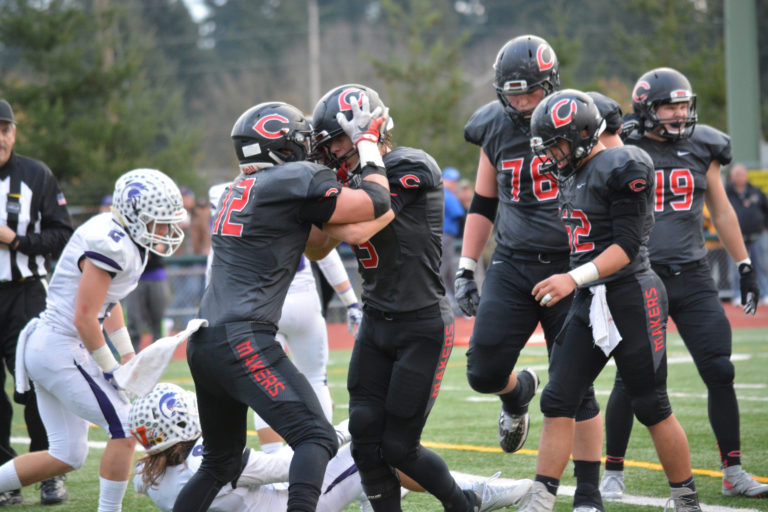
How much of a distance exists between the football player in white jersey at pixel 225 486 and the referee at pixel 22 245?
1.21m

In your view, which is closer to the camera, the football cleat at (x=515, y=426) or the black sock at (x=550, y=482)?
the black sock at (x=550, y=482)

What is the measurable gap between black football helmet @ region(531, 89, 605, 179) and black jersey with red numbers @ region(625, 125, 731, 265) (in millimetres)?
1101

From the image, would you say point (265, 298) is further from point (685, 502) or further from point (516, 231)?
point (685, 502)

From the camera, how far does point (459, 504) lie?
166 inches

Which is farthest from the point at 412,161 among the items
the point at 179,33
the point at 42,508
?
the point at 179,33

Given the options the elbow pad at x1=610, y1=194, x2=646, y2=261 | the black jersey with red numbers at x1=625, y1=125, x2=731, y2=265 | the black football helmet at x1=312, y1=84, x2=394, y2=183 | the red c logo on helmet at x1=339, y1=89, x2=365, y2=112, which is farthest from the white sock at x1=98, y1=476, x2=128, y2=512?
the black jersey with red numbers at x1=625, y1=125, x2=731, y2=265

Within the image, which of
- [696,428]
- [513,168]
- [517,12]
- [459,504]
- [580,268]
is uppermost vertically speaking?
[517,12]

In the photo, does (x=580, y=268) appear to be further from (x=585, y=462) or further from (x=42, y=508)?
(x=42, y=508)

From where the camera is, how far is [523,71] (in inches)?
190

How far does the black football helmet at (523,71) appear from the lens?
4.82m

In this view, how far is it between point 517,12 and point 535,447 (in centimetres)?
3748

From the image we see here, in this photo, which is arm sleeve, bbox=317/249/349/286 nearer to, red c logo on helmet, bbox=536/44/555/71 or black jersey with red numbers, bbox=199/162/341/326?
→ red c logo on helmet, bbox=536/44/555/71

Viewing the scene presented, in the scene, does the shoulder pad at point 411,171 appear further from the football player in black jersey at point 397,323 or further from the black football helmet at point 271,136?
the black football helmet at point 271,136

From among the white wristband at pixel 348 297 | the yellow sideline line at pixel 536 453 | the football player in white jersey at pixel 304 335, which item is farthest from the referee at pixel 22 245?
the yellow sideline line at pixel 536 453
